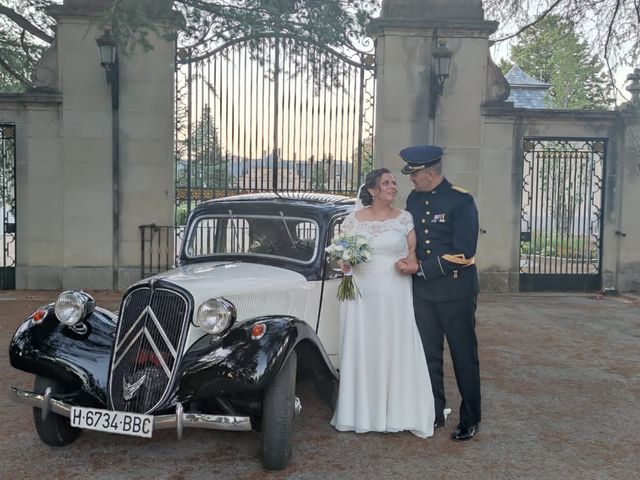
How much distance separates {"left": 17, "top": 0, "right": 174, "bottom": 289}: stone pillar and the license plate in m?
6.80

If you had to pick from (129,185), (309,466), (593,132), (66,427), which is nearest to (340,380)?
(309,466)

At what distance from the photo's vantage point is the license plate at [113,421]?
11.1 feet

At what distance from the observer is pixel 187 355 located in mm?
3641

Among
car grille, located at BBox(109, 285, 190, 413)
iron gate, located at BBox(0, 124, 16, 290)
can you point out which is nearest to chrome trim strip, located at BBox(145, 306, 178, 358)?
car grille, located at BBox(109, 285, 190, 413)

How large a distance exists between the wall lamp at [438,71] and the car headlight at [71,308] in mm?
7396

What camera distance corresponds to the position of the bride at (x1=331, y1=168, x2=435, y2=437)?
13.9 feet

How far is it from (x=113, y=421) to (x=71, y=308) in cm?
98

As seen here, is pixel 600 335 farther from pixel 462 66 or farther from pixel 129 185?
pixel 129 185

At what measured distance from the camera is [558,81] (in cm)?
3950

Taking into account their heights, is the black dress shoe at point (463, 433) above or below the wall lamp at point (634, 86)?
below

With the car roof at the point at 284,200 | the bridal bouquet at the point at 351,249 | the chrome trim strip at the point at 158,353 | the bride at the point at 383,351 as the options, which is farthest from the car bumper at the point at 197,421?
the car roof at the point at 284,200

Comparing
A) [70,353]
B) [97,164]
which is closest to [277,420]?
[70,353]

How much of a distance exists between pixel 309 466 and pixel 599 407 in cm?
256

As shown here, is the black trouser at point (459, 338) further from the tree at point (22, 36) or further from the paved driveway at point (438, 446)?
the tree at point (22, 36)
